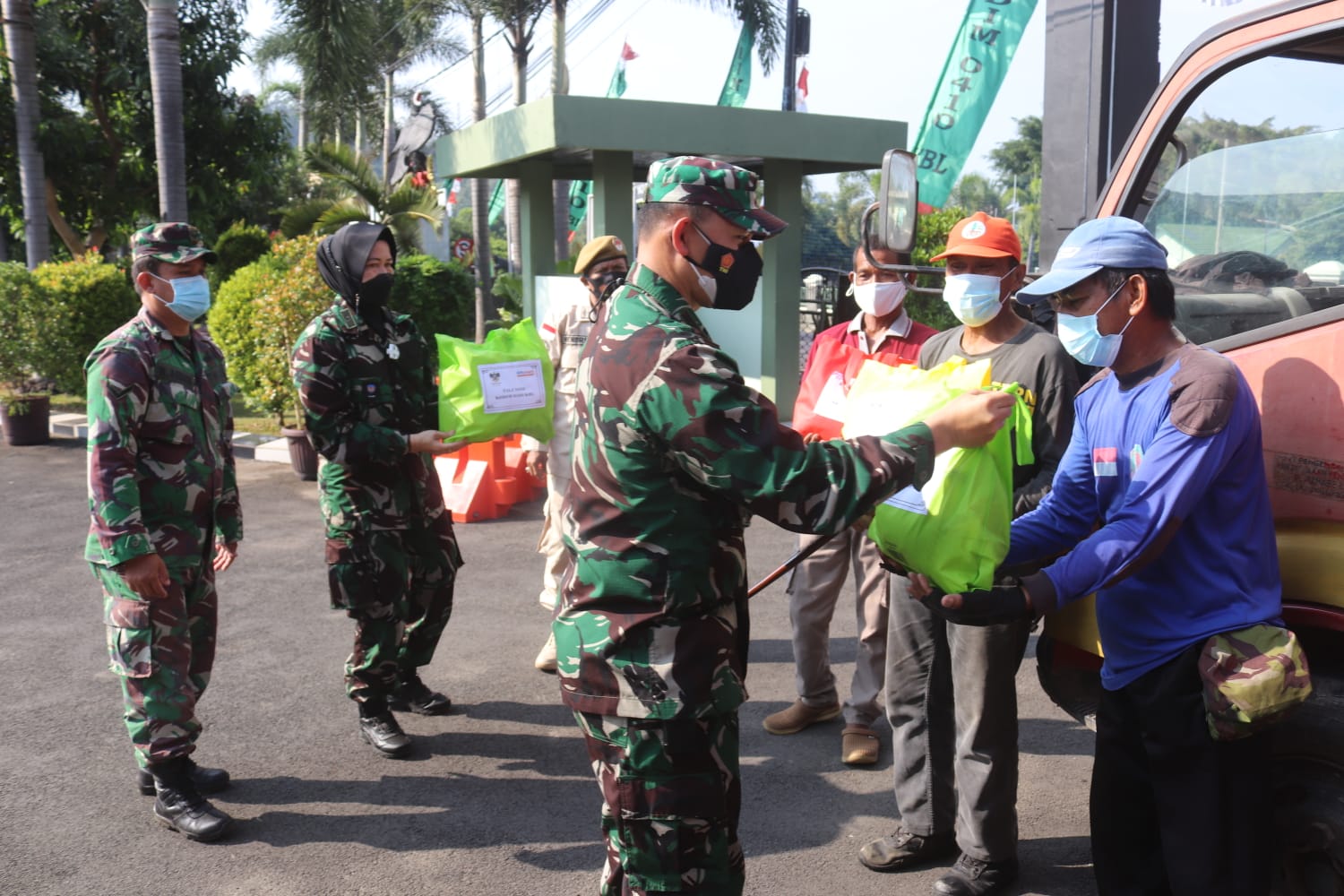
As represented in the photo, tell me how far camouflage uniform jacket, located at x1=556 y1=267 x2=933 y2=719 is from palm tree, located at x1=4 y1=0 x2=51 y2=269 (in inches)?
678

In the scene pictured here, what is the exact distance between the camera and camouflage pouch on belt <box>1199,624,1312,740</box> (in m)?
2.41

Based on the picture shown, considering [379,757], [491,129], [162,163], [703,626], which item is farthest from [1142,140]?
[162,163]

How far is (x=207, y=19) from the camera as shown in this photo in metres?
21.4

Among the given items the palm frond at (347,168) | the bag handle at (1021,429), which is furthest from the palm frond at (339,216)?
the bag handle at (1021,429)

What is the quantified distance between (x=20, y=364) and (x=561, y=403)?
987 cm

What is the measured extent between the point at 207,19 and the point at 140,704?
20.8 m

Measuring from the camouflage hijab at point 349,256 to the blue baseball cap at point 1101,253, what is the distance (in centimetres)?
272

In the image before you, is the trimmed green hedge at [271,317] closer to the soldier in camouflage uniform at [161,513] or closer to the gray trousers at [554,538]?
the gray trousers at [554,538]

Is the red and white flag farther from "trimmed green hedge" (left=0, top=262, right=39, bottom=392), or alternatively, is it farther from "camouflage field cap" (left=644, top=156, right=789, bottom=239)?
"camouflage field cap" (left=644, top=156, right=789, bottom=239)

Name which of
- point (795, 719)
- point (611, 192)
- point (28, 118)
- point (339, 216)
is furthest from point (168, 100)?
point (795, 719)

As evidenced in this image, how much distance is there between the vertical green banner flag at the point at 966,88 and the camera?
10.5 metres

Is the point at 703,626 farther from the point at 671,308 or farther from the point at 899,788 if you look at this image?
the point at 899,788

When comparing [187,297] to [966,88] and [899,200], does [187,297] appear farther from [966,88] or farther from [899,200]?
[966,88]

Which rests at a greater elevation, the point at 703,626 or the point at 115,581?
the point at 703,626
